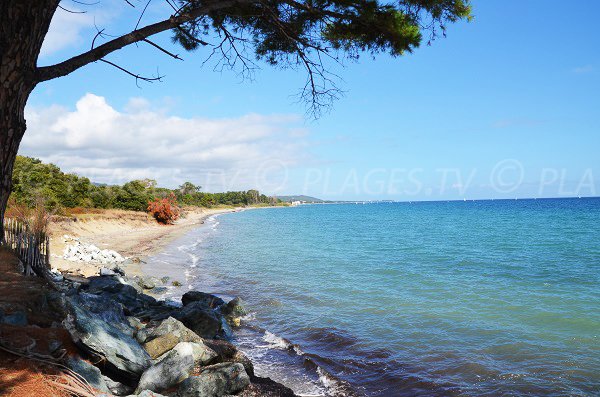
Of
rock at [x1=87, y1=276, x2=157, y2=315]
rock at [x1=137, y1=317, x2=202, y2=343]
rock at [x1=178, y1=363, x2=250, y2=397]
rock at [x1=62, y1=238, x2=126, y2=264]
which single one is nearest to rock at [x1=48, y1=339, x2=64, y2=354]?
rock at [x1=178, y1=363, x2=250, y2=397]

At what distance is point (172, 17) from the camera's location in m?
4.97

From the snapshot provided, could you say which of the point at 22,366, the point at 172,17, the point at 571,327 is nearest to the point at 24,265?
the point at 22,366

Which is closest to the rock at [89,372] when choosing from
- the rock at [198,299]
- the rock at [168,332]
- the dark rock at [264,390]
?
the dark rock at [264,390]

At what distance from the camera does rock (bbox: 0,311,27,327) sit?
230 inches

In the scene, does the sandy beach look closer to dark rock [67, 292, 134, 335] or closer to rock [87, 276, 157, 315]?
rock [87, 276, 157, 315]

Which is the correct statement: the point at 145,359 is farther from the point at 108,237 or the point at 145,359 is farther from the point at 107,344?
the point at 108,237

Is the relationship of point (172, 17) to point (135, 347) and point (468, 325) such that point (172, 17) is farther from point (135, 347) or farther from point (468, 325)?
point (468, 325)

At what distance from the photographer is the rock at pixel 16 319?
19.2 feet

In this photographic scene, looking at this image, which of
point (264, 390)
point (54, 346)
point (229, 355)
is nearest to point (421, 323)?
point (229, 355)

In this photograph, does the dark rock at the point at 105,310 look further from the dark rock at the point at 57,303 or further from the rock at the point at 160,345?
the rock at the point at 160,345

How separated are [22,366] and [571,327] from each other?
1320cm

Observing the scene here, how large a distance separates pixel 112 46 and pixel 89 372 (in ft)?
13.2

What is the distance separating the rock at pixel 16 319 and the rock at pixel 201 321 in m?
4.48

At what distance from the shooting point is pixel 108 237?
36.9m
